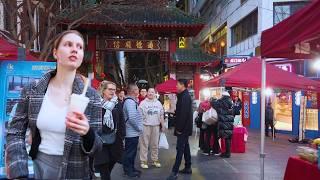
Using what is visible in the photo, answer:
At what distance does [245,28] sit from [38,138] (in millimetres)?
26592

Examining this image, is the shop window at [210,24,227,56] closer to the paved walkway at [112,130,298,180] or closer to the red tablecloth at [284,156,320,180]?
the paved walkway at [112,130,298,180]

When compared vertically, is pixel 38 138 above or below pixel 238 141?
above

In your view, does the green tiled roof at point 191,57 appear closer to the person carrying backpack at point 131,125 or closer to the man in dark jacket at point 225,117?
the man in dark jacket at point 225,117

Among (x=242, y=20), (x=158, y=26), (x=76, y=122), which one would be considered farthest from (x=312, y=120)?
(x=76, y=122)

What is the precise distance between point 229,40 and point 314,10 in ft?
93.9

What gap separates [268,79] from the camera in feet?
29.5

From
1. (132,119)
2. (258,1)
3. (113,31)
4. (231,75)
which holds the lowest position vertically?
(132,119)

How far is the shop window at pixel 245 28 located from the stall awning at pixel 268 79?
15337 millimetres

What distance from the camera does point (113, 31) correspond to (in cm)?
2289

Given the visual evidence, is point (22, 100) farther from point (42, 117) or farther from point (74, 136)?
point (74, 136)

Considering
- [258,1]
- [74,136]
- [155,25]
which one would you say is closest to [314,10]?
[74,136]

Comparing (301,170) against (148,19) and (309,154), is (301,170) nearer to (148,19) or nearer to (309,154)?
(309,154)

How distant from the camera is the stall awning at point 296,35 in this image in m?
4.49

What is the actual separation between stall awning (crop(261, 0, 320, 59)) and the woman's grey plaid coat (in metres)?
2.71
